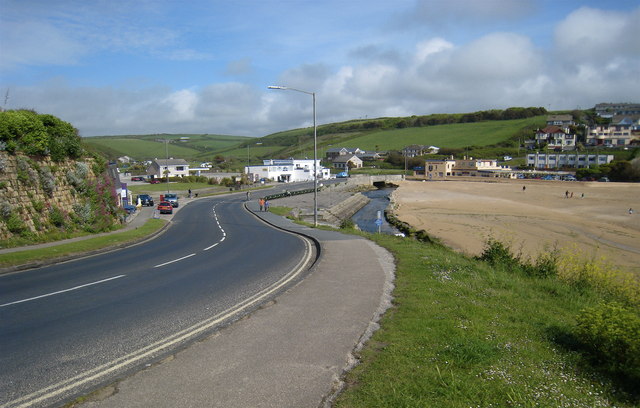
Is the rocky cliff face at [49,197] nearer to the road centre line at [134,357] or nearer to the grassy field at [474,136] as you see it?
the road centre line at [134,357]

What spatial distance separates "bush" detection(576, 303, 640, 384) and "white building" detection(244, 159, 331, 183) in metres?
101

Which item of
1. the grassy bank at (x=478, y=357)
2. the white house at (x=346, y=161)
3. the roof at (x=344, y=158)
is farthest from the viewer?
the roof at (x=344, y=158)

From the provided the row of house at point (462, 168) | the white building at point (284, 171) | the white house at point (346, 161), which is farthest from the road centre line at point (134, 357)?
the white house at point (346, 161)

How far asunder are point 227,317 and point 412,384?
5.00 metres

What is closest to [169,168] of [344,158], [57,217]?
[344,158]

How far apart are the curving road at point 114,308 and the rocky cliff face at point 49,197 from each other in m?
5.77

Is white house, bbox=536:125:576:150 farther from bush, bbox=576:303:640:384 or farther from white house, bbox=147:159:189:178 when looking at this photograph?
bush, bbox=576:303:640:384

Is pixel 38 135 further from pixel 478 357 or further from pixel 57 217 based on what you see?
pixel 478 357

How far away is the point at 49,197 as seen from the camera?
24.1 meters

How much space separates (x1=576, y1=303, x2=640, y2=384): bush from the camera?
5.95 m

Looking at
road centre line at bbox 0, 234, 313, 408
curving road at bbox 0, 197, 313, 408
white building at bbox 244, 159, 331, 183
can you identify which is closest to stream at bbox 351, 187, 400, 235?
curving road at bbox 0, 197, 313, 408

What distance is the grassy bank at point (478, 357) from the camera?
5449mm

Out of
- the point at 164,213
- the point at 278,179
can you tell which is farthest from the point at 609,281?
the point at 278,179

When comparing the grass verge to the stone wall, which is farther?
the stone wall
